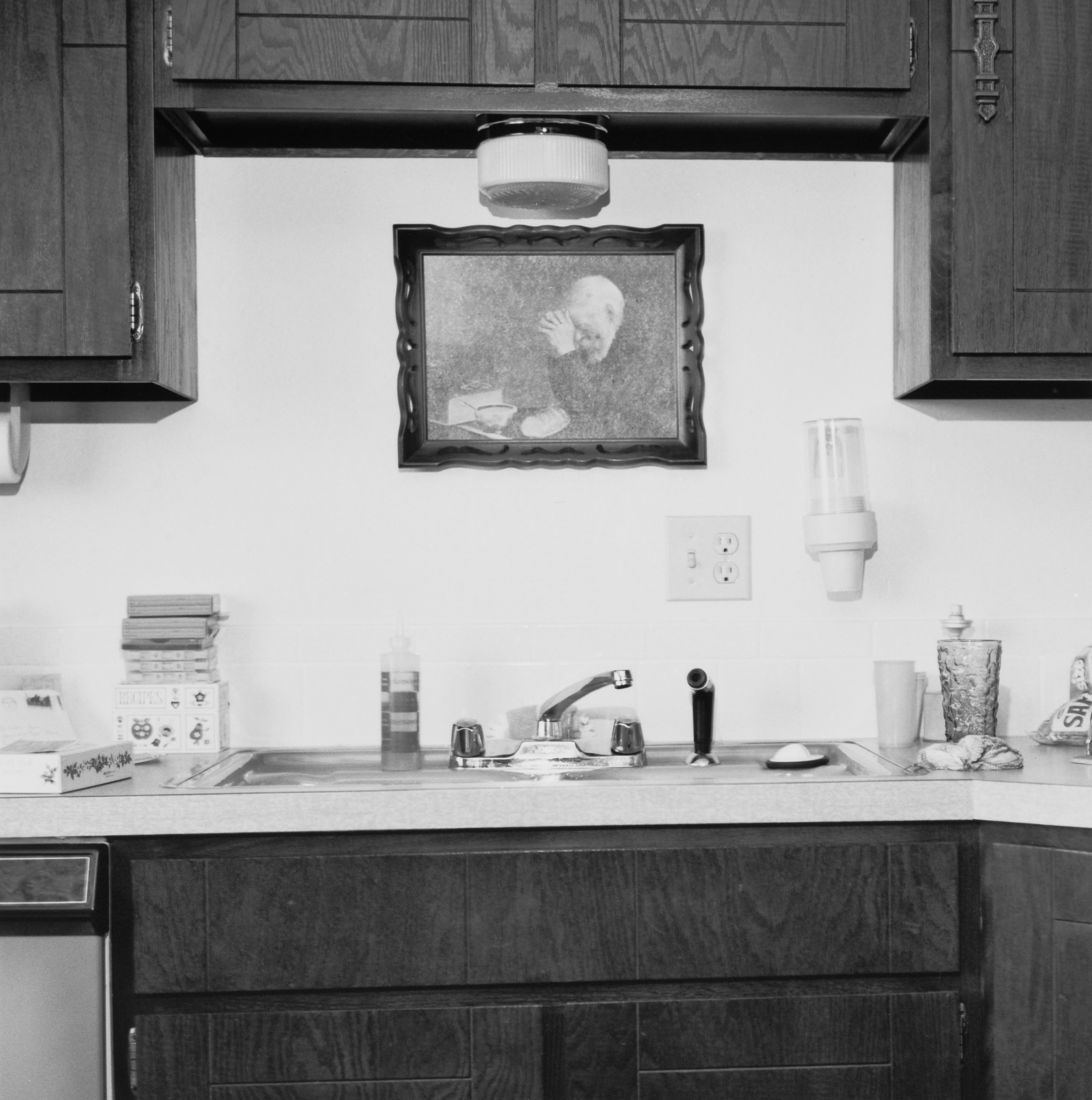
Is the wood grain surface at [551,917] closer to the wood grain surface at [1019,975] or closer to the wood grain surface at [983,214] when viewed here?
the wood grain surface at [1019,975]

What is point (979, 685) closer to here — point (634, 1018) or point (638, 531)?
point (638, 531)

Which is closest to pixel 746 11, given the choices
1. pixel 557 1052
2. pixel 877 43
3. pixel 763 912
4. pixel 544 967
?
pixel 877 43

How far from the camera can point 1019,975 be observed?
1571 millimetres

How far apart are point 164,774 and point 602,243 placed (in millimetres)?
1133

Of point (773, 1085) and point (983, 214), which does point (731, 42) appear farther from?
point (773, 1085)

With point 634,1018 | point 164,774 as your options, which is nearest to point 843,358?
point 634,1018

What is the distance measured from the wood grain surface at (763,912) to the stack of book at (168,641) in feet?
2.75

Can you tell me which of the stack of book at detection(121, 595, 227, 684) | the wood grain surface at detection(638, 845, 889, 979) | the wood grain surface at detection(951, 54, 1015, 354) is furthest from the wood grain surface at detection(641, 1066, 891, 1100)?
the wood grain surface at detection(951, 54, 1015, 354)

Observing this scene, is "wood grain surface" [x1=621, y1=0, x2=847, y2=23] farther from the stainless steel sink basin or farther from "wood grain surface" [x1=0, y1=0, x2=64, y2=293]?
the stainless steel sink basin

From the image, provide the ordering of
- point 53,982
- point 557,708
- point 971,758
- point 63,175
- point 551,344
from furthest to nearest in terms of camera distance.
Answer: point 551,344 → point 557,708 → point 63,175 → point 971,758 → point 53,982

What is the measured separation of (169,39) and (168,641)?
93cm

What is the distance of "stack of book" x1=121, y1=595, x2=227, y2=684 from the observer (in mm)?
1992

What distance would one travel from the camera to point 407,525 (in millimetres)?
2109

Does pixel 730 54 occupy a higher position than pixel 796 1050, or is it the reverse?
pixel 730 54
